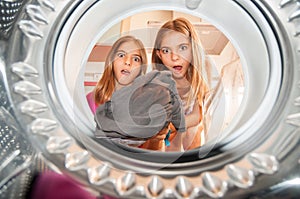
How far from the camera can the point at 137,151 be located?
410 millimetres

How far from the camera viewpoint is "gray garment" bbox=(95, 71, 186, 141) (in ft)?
1.48

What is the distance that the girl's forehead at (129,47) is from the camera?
0.51 metres

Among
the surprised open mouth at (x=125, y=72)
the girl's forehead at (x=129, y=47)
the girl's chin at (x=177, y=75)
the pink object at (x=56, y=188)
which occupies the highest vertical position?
the girl's forehead at (x=129, y=47)

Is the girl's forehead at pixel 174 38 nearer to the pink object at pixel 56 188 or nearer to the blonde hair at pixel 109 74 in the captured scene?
the blonde hair at pixel 109 74

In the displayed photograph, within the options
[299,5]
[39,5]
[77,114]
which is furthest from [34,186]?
[299,5]

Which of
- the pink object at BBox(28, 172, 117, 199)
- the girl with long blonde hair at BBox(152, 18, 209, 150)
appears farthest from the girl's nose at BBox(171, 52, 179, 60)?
the pink object at BBox(28, 172, 117, 199)

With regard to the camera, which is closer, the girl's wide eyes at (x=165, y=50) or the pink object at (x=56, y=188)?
the pink object at (x=56, y=188)

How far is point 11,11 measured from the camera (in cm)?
47

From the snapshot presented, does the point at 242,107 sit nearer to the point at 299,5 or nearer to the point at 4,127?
the point at 299,5

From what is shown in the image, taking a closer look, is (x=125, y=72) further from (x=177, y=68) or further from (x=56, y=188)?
(x=56, y=188)

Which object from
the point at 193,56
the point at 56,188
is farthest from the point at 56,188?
the point at 193,56

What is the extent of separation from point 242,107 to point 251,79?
0.03m

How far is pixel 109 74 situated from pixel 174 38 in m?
0.08

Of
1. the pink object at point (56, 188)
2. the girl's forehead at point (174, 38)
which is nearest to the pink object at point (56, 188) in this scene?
the pink object at point (56, 188)
